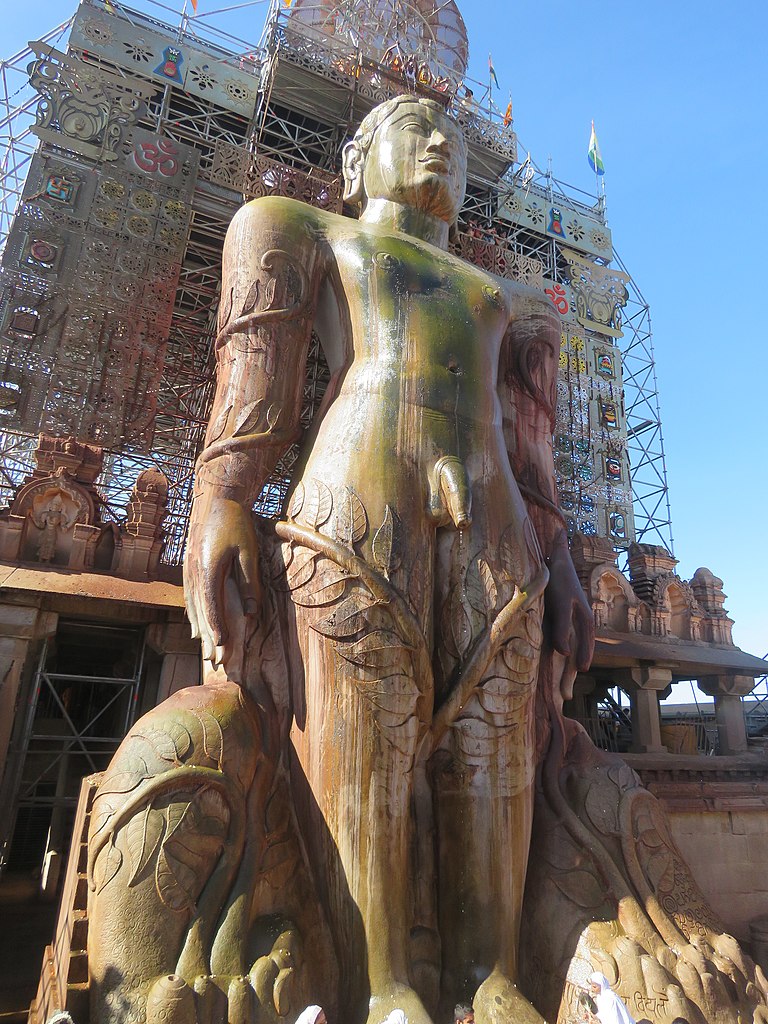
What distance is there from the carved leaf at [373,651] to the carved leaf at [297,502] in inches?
25.1

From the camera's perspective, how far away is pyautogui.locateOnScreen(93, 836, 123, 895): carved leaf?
2.46 meters

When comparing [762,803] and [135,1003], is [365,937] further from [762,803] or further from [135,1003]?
[762,803]

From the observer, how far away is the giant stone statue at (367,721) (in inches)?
100.0

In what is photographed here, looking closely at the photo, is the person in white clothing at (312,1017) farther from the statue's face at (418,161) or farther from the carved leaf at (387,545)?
the statue's face at (418,161)

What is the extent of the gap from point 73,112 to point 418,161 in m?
11.3

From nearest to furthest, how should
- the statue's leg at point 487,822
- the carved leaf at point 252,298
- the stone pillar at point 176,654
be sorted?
the statue's leg at point 487,822 < the carved leaf at point 252,298 < the stone pillar at point 176,654

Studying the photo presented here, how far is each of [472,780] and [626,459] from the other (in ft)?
60.3

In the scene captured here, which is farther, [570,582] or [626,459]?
[626,459]

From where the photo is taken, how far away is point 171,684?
251 inches

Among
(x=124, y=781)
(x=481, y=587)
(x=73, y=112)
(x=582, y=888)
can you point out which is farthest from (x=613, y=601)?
Result: (x=73, y=112)

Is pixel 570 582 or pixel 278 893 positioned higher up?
pixel 570 582

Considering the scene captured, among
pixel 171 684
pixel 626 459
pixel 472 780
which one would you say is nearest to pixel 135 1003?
pixel 472 780

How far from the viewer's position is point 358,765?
2822 mm

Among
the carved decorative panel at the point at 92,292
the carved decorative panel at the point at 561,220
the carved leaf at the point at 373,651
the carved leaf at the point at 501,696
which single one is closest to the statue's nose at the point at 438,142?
the carved leaf at the point at 373,651
